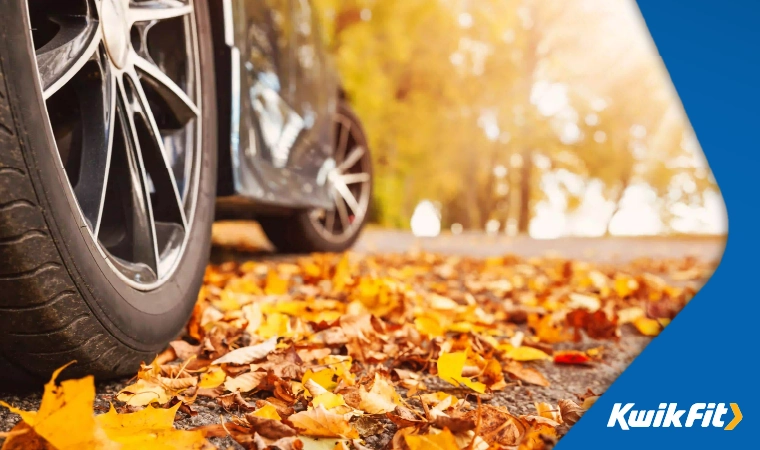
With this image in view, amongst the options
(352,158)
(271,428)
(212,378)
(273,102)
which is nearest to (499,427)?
(271,428)

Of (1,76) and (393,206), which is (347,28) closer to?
(393,206)

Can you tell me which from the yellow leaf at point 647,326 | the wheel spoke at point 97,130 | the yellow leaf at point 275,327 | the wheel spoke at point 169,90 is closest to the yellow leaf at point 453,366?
the yellow leaf at point 275,327

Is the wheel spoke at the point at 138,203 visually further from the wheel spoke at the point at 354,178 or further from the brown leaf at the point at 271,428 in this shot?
the wheel spoke at the point at 354,178

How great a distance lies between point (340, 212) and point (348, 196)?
14 centimetres

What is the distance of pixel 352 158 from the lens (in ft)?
14.0

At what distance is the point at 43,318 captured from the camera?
1045 millimetres

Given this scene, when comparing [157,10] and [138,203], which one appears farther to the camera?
[157,10]

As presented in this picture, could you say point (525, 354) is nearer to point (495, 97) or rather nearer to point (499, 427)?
point (499, 427)

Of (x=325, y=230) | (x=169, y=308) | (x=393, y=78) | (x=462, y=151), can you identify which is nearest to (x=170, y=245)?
(x=169, y=308)

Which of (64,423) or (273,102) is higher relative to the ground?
(273,102)

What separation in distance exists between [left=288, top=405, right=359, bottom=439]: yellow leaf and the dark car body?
1.17m

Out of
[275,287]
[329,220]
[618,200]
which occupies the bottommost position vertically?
[618,200]

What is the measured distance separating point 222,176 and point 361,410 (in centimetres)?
118

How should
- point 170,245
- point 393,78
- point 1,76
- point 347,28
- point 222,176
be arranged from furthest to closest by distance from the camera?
point 393,78 → point 347,28 → point 222,176 → point 170,245 → point 1,76
